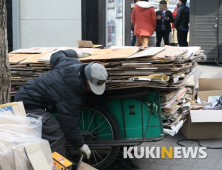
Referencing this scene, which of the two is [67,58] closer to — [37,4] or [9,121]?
[9,121]

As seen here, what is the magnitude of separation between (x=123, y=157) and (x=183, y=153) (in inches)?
35.4

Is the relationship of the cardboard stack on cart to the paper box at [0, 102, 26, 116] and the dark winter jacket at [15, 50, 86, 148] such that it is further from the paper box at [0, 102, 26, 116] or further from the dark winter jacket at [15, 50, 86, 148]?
the paper box at [0, 102, 26, 116]

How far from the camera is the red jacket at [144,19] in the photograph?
9.79 metres

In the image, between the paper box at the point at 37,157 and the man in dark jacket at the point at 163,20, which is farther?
the man in dark jacket at the point at 163,20

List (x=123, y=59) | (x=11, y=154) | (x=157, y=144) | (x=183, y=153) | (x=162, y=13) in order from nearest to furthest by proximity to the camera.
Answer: (x=11, y=154), (x=123, y=59), (x=183, y=153), (x=157, y=144), (x=162, y=13)

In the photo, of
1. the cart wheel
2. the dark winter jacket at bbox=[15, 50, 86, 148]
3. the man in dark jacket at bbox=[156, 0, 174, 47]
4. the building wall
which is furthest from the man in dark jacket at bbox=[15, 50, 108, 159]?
the man in dark jacket at bbox=[156, 0, 174, 47]

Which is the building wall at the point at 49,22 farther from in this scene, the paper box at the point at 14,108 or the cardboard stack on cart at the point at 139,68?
the paper box at the point at 14,108

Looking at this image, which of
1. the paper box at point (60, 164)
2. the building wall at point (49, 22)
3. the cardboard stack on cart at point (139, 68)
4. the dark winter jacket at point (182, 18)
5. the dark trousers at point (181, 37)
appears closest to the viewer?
the paper box at point (60, 164)

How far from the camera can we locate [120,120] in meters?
4.56

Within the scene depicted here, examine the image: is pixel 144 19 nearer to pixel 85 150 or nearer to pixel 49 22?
pixel 49 22

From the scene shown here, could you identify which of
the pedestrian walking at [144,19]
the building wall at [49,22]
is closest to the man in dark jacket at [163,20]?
the pedestrian walking at [144,19]

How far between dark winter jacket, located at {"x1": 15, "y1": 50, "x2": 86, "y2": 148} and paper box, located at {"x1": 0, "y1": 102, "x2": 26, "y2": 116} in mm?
301

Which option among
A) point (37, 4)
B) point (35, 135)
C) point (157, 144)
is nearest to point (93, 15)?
point (37, 4)

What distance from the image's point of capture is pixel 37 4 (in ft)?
26.5
